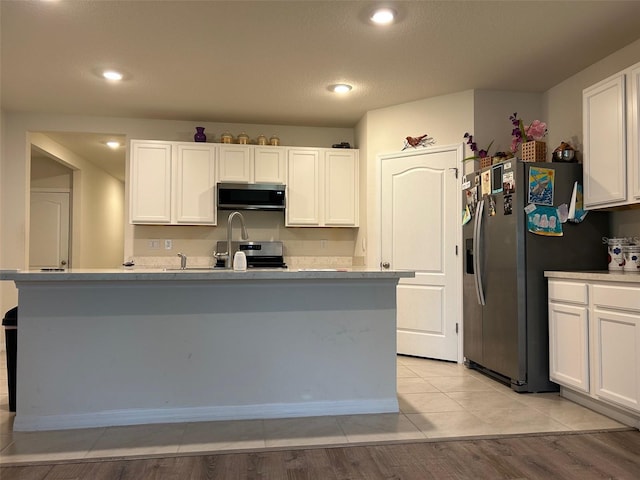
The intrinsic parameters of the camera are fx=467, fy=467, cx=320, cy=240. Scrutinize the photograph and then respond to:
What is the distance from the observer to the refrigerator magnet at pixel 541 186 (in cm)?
331

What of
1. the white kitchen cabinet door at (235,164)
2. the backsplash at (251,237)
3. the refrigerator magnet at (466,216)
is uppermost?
the white kitchen cabinet door at (235,164)

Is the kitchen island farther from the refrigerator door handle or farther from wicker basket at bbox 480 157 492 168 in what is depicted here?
wicker basket at bbox 480 157 492 168

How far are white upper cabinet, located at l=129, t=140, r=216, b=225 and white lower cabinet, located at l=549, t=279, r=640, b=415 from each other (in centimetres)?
334

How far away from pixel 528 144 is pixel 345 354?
2122 millimetres

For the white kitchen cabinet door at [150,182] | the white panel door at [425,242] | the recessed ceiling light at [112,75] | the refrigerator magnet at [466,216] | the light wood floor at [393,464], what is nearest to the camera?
the light wood floor at [393,464]

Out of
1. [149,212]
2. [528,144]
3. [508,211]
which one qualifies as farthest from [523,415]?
[149,212]

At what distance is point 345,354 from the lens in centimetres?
280

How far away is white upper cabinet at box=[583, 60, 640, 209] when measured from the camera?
282cm

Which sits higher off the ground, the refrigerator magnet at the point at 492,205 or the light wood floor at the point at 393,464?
the refrigerator magnet at the point at 492,205

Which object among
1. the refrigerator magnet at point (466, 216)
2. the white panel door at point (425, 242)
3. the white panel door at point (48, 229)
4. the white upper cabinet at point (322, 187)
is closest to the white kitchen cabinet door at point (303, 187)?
the white upper cabinet at point (322, 187)

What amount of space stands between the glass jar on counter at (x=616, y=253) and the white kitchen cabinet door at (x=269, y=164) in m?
3.06

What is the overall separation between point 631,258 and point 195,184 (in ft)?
12.6

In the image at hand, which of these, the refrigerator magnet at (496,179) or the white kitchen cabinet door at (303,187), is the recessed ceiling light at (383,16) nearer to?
the refrigerator magnet at (496,179)

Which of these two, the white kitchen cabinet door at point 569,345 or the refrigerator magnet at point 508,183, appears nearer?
the white kitchen cabinet door at point 569,345
